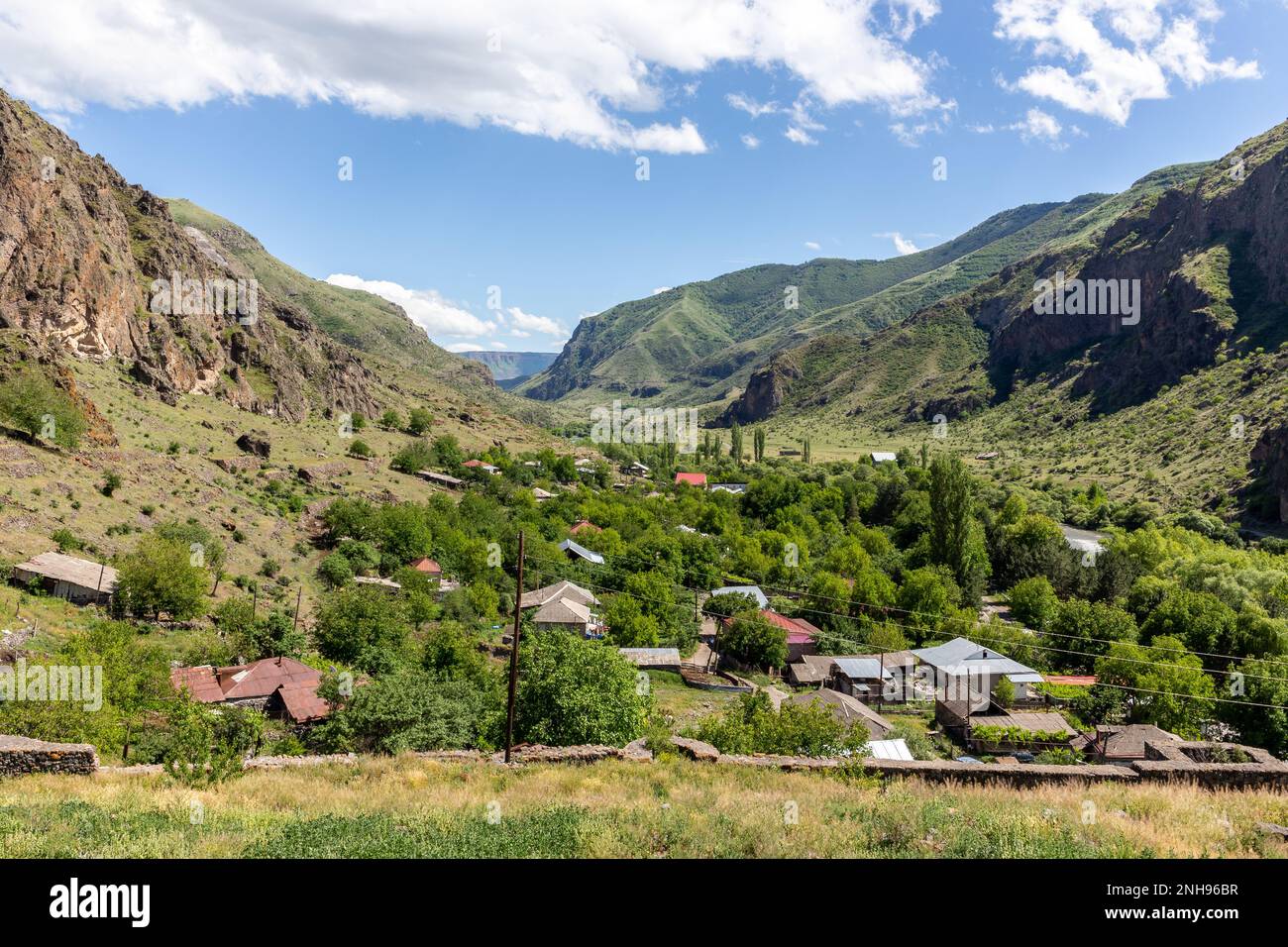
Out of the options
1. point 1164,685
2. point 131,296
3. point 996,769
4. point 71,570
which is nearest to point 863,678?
point 1164,685

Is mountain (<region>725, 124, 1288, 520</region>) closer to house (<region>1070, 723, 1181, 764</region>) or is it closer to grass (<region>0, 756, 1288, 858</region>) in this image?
house (<region>1070, 723, 1181, 764</region>)

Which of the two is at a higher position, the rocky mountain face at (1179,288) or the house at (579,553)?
the rocky mountain face at (1179,288)

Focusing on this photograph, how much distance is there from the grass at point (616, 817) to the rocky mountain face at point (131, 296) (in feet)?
173

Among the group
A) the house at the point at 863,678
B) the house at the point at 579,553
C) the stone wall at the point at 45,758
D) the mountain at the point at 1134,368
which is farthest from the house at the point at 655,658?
the mountain at the point at 1134,368

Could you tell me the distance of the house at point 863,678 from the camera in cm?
3488

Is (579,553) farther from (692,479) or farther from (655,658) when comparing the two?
(692,479)

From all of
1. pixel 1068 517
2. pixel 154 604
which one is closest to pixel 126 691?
pixel 154 604

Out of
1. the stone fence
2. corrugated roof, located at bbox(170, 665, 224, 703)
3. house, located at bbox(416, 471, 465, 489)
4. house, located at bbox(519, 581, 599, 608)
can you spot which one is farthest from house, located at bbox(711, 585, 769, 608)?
house, located at bbox(416, 471, 465, 489)

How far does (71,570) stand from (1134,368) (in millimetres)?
133141

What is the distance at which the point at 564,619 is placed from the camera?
41000mm

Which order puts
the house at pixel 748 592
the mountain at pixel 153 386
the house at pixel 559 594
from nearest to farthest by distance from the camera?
the mountain at pixel 153 386, the house at pixel 559 594, the house at pixel 748 592

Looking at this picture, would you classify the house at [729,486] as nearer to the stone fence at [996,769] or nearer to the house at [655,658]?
the house at [655,658]

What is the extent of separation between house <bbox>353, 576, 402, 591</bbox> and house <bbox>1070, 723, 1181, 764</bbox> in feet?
111

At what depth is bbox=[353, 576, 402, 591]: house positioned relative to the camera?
42125mm
